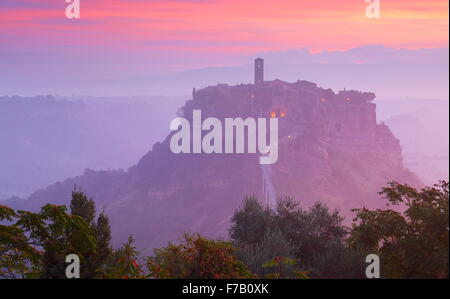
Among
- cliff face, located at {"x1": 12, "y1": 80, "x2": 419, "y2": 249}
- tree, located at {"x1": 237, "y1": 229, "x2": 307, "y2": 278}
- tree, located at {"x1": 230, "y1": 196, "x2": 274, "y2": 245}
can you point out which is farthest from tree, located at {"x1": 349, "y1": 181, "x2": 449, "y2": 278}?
cliff face, located at {"x1": 12, "y1": 80, "x2": 419, "y2": 249}

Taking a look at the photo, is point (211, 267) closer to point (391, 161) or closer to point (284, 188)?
point (284, 188)

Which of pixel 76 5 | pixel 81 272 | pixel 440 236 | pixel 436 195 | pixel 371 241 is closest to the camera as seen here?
pixel 440 236

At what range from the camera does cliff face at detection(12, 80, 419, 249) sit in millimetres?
171250

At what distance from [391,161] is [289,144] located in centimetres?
4681

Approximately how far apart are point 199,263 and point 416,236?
6360mm

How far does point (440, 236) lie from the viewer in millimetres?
14039

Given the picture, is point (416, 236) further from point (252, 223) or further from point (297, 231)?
point (252, 223)

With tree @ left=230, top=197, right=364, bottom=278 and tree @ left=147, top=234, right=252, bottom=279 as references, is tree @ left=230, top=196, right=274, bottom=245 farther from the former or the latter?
tree @ left=147, top=234, right=252, bottom=279

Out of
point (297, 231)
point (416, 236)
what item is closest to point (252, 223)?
point (297, 231)

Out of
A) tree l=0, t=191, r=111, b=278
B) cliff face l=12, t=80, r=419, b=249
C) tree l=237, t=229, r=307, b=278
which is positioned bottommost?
tree l=237, t=229, r=307, b=278

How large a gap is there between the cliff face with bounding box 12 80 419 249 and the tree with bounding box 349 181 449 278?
14184cm

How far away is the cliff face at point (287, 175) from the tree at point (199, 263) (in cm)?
14389
